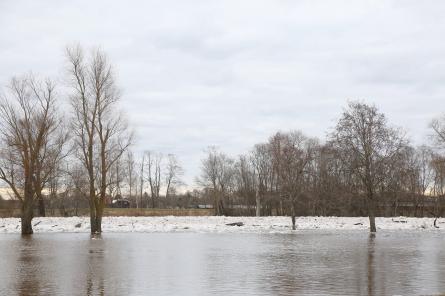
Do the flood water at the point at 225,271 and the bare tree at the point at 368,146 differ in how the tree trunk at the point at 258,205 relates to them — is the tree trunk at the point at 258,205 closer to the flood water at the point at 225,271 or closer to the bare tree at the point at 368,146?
the bare tree at the point at 368,146

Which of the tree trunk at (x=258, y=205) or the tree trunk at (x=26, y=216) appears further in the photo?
the tree trunk at (x=258, y=205)

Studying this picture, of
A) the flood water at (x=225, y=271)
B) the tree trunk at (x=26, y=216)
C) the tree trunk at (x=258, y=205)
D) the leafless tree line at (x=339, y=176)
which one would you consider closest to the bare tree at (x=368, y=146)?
the leafless tree line at (x=339, y=176)

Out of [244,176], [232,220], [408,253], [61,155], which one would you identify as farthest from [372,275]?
[244,176]

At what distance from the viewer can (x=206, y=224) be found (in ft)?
170

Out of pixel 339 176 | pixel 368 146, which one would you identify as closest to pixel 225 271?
pixel 368 146

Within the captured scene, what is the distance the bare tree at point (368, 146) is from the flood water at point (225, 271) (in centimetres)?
1721

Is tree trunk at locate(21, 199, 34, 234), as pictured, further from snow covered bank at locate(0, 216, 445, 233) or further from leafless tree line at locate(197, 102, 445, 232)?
leafless tree line at locate(197, 102, 445, 232)

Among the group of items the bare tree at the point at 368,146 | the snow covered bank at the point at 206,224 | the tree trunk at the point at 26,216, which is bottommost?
the snow covered bank at the point at 206,224

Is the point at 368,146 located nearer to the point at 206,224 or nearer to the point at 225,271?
the point at 206,224

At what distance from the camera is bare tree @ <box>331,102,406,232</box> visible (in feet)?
146

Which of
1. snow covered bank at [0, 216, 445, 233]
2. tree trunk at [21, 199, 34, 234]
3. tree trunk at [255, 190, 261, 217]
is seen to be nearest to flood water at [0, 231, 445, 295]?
tree trunk at [21, 199, 34, 234]

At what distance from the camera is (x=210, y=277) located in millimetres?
16422

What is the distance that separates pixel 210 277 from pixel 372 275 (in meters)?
4.86

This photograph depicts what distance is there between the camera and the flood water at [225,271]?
45.8 feet
